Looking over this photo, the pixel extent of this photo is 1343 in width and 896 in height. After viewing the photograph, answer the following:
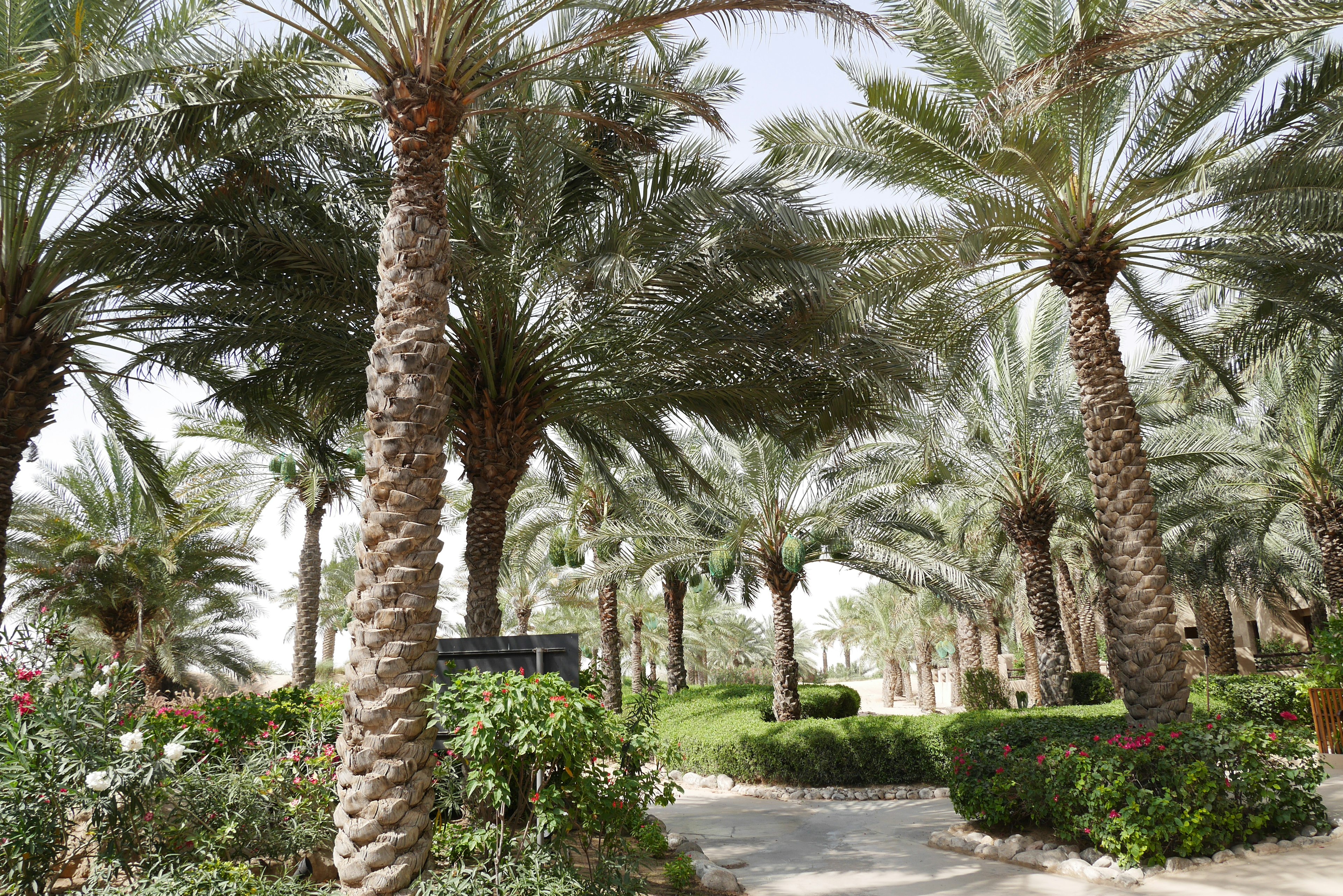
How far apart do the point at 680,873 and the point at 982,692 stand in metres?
16.2

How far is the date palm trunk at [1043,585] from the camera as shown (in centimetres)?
1683

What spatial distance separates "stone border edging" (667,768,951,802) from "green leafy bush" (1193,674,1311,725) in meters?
6.25

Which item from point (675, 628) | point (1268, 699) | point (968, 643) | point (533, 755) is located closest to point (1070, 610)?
point (968, 643)

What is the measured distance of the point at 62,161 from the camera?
24.2 feet

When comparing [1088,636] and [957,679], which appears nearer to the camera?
[1088,636]

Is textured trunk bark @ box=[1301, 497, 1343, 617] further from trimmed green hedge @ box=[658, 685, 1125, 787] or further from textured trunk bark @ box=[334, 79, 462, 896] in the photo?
textured trunk bark @ box=[334, 79, 462, 896]

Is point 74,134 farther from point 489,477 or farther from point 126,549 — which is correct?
point 126,549

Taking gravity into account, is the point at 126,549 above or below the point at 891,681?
above

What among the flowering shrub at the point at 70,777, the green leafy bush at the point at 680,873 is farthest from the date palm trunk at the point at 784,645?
the flowering shrub at the point at 70,777

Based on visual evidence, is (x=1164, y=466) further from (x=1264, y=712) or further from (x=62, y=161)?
(x=62, y=161)

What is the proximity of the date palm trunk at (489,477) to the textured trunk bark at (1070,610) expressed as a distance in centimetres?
2243

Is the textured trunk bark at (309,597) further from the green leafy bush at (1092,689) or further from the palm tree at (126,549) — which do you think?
the green leafy bush at (1092,689)

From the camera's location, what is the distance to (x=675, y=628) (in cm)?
2467

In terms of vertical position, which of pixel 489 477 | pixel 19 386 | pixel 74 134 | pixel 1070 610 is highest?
pixel 74 134
